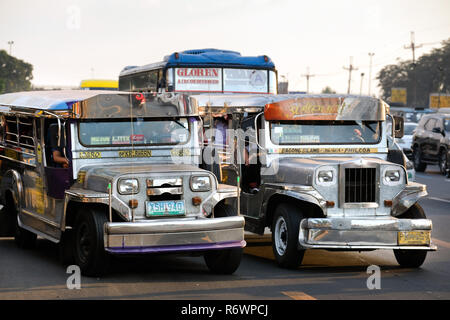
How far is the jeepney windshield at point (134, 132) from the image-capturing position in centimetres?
1063

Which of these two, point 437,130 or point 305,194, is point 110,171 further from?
point 437,130

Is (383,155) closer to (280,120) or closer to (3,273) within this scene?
(280,120)

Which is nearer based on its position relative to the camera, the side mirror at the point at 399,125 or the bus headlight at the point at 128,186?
the bus headlight at the point at 128,186

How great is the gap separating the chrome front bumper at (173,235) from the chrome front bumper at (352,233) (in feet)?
2.76

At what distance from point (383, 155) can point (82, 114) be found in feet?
14.0

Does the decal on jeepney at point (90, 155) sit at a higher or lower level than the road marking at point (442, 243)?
higher

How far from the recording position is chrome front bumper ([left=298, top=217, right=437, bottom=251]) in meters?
10.0

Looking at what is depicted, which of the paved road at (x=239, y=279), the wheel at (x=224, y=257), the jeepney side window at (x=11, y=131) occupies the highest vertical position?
the jeepney side window at (x=11, y=131)

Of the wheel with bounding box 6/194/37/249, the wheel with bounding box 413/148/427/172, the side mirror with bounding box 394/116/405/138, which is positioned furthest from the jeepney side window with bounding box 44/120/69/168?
the wheel with bounding box 413/148/427/172

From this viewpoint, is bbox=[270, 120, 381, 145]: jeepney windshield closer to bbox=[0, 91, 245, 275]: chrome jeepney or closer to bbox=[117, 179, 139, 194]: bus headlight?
bbox=[0, 91, 245, 275]: chrome jeepney

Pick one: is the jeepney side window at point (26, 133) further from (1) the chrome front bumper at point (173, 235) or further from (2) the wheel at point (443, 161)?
(2) the wheel at point (443, 161)

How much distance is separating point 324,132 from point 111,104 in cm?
305

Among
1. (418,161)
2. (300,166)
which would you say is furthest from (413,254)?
(418,161)

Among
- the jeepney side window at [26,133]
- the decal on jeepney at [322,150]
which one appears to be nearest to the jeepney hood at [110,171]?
the jeepney side window at [26,133]
